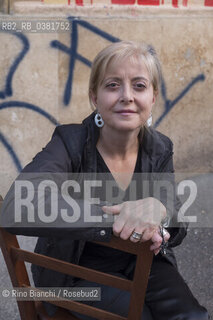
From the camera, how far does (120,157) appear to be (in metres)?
2.15

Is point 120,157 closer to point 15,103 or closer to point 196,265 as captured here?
point 196,265

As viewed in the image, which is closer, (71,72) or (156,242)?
(156,242)

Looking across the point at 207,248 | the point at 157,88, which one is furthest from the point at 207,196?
the point at 157,88

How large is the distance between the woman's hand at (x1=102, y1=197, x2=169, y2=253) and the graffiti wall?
7.80 ft

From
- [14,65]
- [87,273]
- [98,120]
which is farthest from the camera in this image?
[14,65]

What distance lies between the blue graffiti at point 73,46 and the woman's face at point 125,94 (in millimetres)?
1880

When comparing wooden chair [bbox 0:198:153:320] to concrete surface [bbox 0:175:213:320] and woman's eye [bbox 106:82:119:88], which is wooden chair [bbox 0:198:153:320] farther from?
concrete surface [bbox 0:175:213:320]

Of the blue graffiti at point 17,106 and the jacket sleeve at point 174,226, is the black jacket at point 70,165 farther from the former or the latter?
the blue graffiti at point 17,106

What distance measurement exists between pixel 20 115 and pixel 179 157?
1371 millimetres

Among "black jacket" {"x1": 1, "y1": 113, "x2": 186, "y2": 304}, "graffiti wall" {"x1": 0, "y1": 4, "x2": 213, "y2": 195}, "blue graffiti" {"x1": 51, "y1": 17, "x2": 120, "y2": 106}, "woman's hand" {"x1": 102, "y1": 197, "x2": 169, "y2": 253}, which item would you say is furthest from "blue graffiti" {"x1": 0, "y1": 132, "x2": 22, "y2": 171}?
"woman's hand" {"x1": 102, "y1": 197, "x2": 169, "y2": 253}

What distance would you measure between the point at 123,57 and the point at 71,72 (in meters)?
1.94


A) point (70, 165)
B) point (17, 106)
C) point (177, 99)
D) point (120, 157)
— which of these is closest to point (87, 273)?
point (70, 165)

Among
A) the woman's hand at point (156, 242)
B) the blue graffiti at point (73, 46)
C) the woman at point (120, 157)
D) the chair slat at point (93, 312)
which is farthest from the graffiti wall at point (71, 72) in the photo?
the woman's hand at point (156, 242)

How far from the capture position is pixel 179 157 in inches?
171
